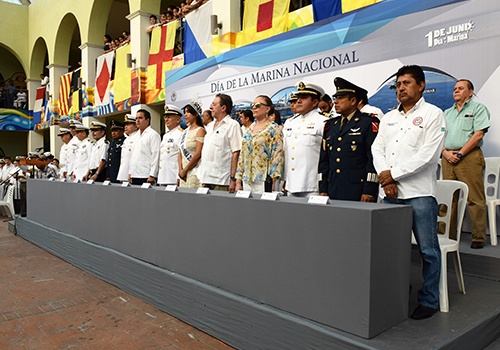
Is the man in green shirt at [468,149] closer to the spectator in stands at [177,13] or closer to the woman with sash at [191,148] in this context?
the woman with sash at [191,148]

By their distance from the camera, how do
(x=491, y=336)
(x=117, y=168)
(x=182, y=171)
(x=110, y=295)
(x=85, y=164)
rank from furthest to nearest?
(x=85, y=164)
(x=117, y=168)
(x=182, y=171)
(x=110, y=295)
(x=491, y=336)

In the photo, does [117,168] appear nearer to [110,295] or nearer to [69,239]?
[69,239]

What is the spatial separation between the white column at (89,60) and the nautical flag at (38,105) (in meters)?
4.87

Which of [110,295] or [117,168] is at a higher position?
[117,168]

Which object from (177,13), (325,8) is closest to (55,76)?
(177,13)

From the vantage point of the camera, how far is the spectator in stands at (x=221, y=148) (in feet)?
11.1

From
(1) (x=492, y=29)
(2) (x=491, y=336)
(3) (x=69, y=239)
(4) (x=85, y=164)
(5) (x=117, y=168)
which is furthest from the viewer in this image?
(4) (x=85, y=164)

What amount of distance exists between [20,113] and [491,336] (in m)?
18.0

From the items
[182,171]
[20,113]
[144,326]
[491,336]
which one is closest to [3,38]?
[20,113]

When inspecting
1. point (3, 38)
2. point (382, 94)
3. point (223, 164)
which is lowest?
point (223, 164)

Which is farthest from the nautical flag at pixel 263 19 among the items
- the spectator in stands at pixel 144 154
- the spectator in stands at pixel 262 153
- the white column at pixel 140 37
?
the white column at pixel 140 37

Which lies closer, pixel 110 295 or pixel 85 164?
pixel 110 295

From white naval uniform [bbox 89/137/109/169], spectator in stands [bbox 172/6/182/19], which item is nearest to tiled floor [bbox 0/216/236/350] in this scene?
white naval uniform [bbox 89/137/109/169]

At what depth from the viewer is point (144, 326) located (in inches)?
96.1
